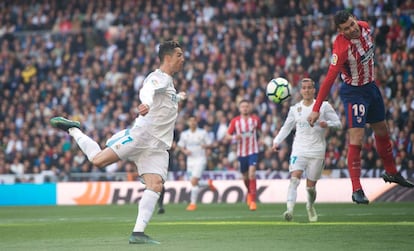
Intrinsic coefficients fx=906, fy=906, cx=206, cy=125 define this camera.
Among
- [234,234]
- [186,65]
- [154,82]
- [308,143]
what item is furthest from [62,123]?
[186,65]

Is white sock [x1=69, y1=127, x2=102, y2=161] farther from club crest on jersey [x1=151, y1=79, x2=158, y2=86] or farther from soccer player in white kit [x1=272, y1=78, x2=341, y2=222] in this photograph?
soccer player in white kit [x1=272, y1=78, x2=341, y2=222]

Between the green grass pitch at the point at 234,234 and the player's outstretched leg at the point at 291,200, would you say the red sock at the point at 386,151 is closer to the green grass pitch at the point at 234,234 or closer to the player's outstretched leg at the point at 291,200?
the green grass pitch at the point at 234,234

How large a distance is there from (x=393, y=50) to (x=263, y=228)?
14.8 m

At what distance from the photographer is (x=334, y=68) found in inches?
512

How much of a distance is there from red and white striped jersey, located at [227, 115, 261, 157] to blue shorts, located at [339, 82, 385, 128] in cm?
850

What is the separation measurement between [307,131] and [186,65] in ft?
49.1

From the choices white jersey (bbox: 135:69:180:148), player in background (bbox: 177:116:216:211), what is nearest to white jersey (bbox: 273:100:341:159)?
white jersey (bbox: 135:69:180:148)

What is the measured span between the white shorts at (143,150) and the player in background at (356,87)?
253 cm

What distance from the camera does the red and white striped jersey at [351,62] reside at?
13.0 m

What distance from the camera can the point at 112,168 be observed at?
95.9ft

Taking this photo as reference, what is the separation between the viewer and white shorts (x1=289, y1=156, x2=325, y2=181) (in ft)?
51.6

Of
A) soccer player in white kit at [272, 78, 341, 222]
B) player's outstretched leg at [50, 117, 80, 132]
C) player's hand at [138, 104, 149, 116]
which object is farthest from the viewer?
soccer player in white kit at [272, 78, 341, 222]

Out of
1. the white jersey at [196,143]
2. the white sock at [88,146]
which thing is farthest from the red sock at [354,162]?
the white jersey at [196,143]

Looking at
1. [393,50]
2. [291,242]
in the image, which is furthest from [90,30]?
[291,242]
